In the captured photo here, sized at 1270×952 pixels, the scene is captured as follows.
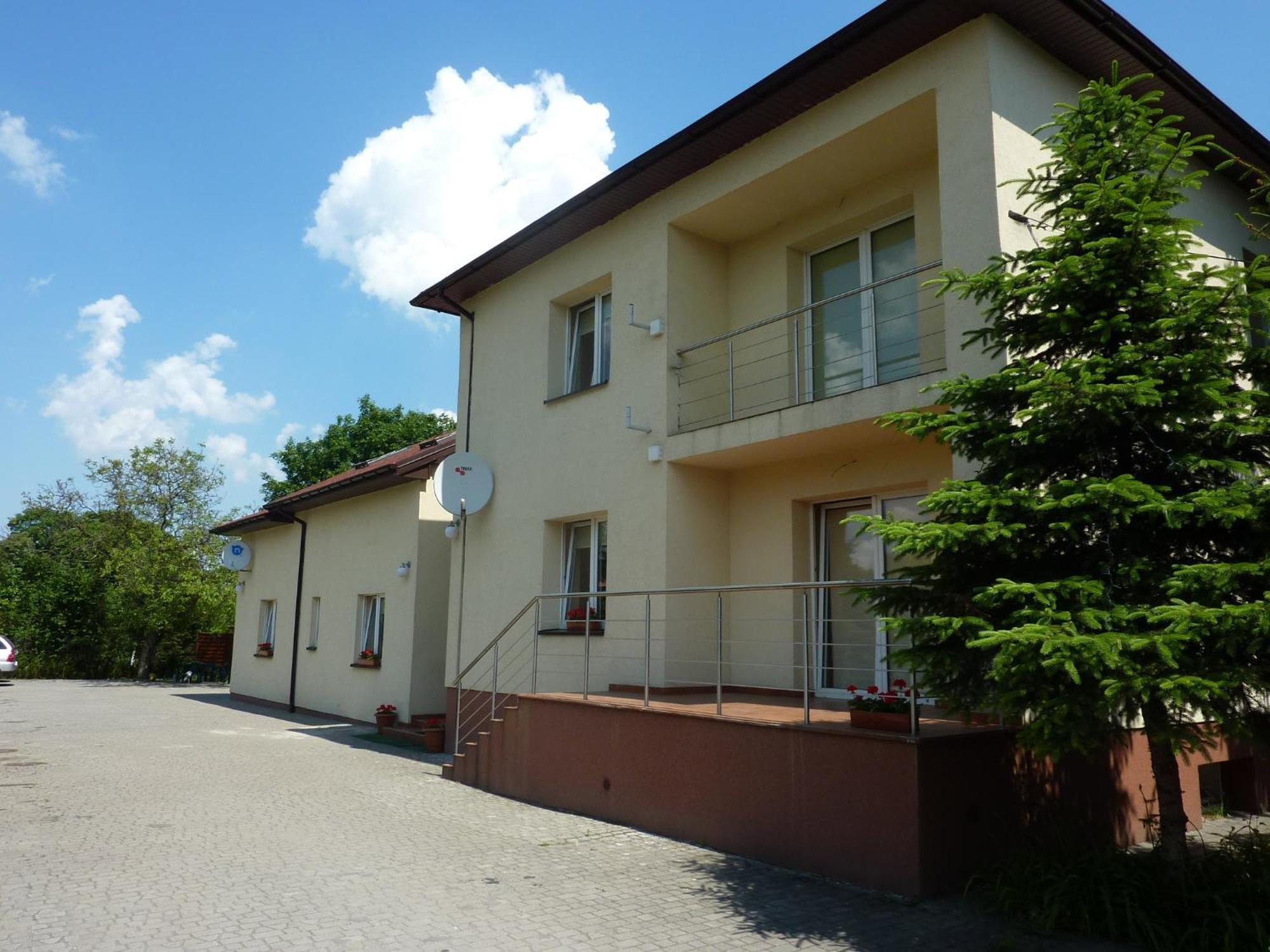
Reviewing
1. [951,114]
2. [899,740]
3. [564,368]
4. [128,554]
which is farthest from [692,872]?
[128,554]

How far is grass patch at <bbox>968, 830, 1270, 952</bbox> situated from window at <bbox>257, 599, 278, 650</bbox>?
60.6 feet

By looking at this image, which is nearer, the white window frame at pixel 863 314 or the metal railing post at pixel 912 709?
A: the metal railing post at pixel 912 709

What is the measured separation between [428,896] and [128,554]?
2651 centimetres

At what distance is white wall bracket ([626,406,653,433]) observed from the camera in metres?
10.3

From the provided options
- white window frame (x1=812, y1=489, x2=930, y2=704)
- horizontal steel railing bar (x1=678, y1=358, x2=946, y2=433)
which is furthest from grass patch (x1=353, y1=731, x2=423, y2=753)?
white window frame (x1=812, y1=489, x2=930, y2=704)

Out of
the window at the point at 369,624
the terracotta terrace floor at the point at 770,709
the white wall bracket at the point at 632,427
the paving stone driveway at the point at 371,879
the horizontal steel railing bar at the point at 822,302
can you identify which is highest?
the horizontal steel railing bar at the point at 822,302

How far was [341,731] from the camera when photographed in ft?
50.2

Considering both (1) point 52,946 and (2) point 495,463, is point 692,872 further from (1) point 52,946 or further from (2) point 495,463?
(2) point 495,463

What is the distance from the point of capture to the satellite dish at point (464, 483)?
484 inches

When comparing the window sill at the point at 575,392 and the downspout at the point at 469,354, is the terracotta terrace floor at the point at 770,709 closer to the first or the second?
the window sill at the point at 575,392

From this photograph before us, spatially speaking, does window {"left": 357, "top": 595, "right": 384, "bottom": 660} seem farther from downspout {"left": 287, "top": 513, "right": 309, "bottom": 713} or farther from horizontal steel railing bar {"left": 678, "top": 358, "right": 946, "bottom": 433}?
horizontal steel railing bar {"left": 678, "top": 358, "right": 946, "bottom": 433}

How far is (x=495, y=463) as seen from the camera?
504 inches

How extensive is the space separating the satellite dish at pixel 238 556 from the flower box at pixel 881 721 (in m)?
18.7

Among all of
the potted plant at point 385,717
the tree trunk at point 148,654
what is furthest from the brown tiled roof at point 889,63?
the tree trunk at point 148,654
